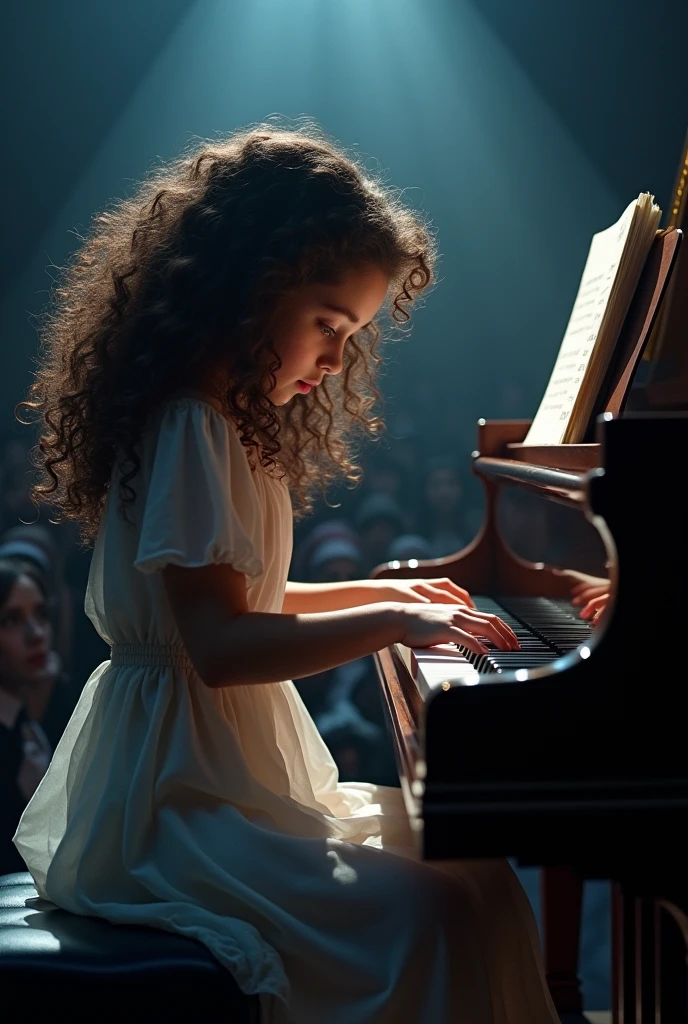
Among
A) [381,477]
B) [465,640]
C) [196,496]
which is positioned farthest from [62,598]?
[465,640]

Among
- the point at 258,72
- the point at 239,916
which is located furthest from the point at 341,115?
the point at 239,916

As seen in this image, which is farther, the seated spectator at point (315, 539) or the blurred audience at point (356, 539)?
the seated spectator at point (315, 539)

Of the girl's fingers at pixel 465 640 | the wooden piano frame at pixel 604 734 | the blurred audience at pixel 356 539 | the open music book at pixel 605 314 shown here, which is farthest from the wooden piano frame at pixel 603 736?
the blurred audience at pixel 356 539

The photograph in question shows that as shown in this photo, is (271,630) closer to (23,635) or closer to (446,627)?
(446,627)

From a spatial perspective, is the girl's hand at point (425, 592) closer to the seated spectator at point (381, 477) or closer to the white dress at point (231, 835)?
the white dress at point (231, 835)

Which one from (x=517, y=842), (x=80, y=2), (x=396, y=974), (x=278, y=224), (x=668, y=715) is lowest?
(x=396, y=974)

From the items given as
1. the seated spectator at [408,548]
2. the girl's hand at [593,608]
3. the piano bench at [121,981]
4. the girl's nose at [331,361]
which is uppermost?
the girl's nose at [331,361]

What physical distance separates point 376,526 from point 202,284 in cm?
194

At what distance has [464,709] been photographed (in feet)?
2.97

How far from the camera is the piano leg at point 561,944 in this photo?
2055mm

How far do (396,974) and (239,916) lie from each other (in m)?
0.17

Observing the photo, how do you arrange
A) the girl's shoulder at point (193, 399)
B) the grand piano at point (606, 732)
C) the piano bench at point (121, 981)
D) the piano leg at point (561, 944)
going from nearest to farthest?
the grand piano at point (606, 732), the piano bench at point (121, 981), the girl's shoulder at point (193, 399), the piano leg at point (561, 944)

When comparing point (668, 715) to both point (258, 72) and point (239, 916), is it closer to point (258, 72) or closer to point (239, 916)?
point (239, 916)

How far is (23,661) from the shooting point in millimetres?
3027
